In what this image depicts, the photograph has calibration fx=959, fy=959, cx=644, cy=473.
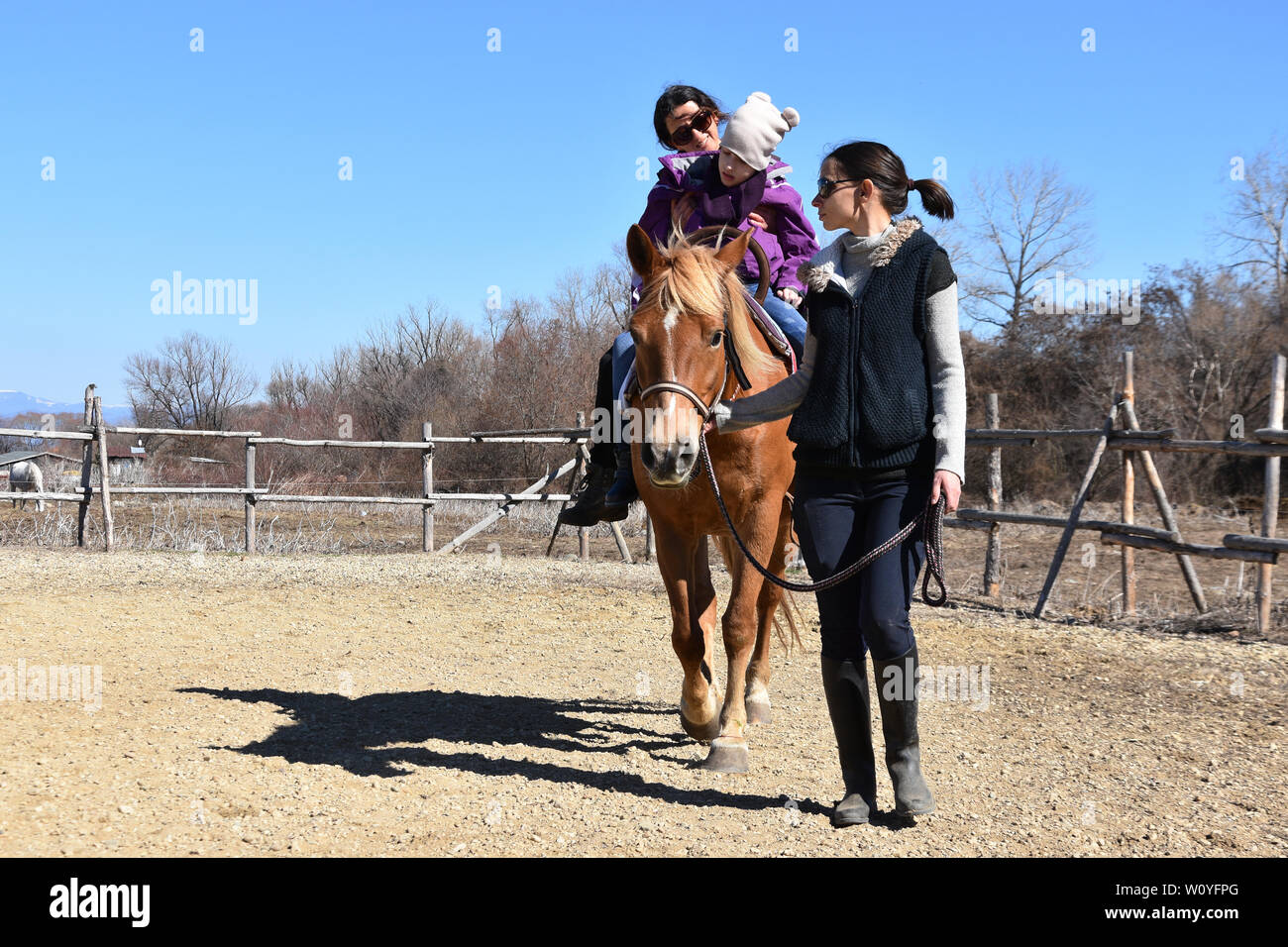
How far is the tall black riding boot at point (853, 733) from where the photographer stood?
321 cm

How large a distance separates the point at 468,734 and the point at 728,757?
1344 millimetres

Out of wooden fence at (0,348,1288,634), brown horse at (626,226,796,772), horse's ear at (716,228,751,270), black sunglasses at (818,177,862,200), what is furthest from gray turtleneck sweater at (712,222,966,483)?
wooden fence at (0,348,1288,634)

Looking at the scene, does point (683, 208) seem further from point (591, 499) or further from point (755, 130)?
point (591, 499)

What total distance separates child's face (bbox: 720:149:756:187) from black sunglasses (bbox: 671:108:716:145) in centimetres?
67

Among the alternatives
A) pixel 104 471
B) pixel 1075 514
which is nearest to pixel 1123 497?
pixel 1075 514

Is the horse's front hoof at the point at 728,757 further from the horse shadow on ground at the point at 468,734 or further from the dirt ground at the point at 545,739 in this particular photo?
the horse shadow on ground at the point at 468,734

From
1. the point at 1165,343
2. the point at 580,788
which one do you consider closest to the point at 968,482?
the point at 1165,343

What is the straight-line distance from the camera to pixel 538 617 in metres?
8.23

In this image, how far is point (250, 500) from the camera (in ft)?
44.1

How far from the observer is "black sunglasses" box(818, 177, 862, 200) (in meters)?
3.24

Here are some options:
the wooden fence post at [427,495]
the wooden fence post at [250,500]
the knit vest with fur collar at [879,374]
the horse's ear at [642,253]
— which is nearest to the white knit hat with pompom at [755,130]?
the horse's ear at [642,253]

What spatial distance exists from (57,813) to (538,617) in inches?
199

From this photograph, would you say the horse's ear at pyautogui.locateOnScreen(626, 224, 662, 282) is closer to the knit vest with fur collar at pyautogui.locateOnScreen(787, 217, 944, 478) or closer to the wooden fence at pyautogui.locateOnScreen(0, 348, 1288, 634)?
the knit vest with fur collar at pyautogui.locateOnScreen(787, 217, 944, 478)

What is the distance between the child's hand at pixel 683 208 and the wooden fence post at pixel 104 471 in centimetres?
1054
